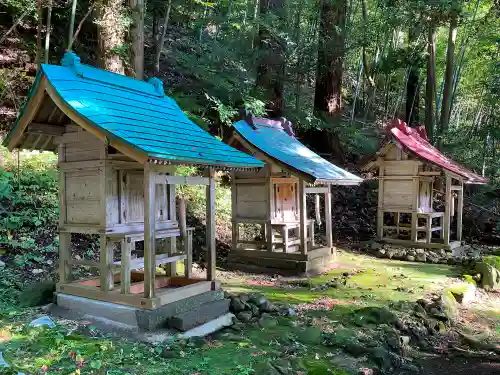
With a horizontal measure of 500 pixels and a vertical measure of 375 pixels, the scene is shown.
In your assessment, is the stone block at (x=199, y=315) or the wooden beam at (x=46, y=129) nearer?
the stone block at (x=199, y=315)

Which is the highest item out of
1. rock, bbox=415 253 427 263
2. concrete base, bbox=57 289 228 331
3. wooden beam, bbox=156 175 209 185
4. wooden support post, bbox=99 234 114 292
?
wooden beam, bbox=156 175 209 185

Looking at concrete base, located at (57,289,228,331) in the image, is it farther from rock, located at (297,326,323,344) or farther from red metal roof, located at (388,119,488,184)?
red metal roof, located at (388,119,488,184)

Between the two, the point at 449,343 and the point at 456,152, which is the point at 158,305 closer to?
the point at 449,343

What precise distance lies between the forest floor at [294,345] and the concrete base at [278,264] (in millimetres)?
1016

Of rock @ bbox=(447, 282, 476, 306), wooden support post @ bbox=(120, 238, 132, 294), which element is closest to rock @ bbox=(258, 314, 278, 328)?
wooden support post @ bbox=(120, 238, 132, 294)

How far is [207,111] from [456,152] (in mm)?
10465

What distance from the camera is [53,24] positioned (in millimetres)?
14359

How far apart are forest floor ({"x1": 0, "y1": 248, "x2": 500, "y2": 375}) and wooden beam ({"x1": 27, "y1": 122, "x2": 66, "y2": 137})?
8.66 feet

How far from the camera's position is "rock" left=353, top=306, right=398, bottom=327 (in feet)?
22.8

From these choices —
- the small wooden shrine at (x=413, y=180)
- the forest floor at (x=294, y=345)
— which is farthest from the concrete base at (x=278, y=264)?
the small wooden shrine at (x=413, y=180)

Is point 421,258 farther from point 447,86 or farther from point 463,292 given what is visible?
point 447,86

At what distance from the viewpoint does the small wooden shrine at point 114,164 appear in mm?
5844

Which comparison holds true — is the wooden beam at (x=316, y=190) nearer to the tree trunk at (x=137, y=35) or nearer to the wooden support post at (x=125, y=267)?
the tree trunk at (x=137, y=35)

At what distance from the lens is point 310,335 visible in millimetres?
6160
